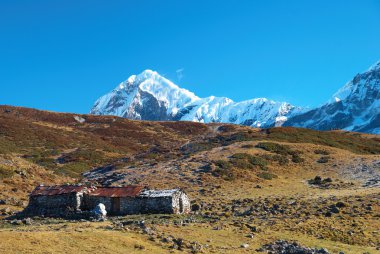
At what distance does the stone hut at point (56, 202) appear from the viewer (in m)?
40.2

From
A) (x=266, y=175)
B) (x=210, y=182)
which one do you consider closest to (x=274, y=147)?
(x=266, y=175)

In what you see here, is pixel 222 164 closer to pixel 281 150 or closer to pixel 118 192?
pixel 281 150

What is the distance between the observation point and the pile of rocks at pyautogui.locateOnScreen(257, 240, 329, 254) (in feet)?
90.7

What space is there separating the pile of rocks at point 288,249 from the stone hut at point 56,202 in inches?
747

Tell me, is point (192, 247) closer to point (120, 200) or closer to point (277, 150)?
point (120, 200)

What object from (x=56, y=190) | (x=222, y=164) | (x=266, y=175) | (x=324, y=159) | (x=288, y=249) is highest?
(x=324, y=159)

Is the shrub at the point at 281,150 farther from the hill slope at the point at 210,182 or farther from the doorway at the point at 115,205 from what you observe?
the doorway at the point at 115,205

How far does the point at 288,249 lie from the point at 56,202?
73.5 feet

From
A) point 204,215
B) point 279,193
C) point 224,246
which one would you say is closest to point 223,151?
point 279,193

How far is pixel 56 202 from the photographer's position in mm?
40750

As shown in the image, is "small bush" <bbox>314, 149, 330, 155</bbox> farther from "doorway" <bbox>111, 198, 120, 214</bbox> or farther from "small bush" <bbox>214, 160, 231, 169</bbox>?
"doorway" <bbox>111, 198, 120, 214</bbox>

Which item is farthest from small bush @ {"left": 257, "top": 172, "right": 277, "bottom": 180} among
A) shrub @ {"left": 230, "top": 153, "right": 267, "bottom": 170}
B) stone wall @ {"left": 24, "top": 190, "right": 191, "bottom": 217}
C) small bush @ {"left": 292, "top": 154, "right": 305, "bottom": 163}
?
stone wall @ {"left": 24, "top": 190, "right": 191, "bottom": 217}

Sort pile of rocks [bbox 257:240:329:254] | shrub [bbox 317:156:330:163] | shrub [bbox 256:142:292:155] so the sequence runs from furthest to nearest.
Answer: shrub [bbox 256:142:292:155] < shrub [bbox 317:156:330:163] < pile of rocks [bbox 257:240:329:254]

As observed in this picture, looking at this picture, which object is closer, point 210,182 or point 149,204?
point 149,204
